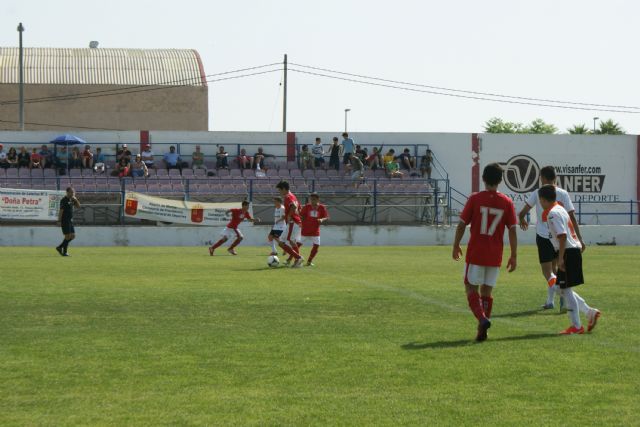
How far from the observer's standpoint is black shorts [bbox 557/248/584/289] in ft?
37.9

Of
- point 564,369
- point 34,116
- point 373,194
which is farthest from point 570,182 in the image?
point 564,369

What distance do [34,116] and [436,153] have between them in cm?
2772

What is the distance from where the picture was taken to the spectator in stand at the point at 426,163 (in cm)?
4628

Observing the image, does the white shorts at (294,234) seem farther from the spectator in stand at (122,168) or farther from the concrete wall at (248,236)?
the spectator in stand at (122,168)

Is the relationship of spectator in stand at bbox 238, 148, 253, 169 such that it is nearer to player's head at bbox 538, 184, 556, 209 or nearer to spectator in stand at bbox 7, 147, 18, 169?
spectator in stand at bbox 7, 147, 18, 169

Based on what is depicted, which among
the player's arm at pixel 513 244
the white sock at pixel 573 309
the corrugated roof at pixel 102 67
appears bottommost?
the white sock at pixel 573 309

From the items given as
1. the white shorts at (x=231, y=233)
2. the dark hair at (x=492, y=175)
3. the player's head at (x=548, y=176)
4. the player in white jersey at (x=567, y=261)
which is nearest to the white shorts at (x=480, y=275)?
the dark hair at (x=492, y=175)

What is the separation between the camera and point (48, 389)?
814cm

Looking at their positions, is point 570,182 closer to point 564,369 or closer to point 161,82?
point 161,82

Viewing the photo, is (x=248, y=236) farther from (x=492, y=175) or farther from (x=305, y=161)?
(x=492, y=175)

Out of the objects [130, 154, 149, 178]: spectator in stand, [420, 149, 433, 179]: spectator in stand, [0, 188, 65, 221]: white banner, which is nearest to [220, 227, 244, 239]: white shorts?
[0, 188, 65, 221]: white banner

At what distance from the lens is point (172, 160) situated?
148ft

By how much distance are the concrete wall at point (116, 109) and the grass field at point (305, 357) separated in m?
49.2

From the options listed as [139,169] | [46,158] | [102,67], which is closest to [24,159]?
[46,158]
